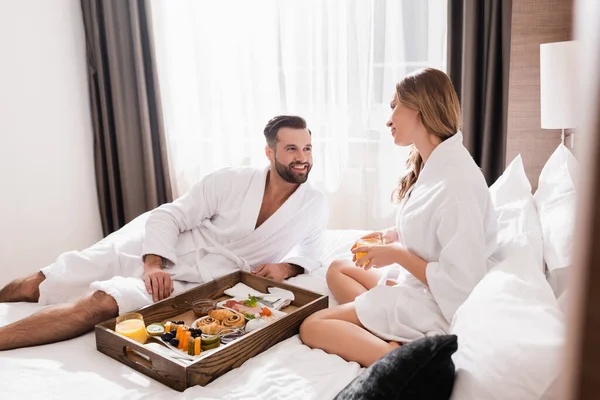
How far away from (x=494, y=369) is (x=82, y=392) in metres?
1.08

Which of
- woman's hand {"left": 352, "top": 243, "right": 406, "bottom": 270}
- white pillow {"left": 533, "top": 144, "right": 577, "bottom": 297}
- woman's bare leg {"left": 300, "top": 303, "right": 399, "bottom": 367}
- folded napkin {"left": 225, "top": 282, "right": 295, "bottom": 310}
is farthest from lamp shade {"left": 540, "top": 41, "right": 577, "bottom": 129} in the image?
folded napkin {"left": 225, "top": 282, "right": 295, "bottom": 310}

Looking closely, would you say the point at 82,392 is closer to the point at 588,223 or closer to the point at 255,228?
the point at 255,228

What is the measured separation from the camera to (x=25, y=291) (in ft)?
6.98

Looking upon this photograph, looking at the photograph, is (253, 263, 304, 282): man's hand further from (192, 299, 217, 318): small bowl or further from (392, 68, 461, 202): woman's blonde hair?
(392, 68, 461, 202): woman's blonde hair

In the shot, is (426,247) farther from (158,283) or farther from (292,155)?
(158,283)

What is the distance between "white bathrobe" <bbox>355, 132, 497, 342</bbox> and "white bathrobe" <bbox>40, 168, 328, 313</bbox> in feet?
2.48

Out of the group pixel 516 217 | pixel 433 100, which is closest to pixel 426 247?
pixel 516 217

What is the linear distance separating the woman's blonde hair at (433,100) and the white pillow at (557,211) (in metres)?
0.41

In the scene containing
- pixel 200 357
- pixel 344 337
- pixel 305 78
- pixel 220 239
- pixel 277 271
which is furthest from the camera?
pixel 305 78

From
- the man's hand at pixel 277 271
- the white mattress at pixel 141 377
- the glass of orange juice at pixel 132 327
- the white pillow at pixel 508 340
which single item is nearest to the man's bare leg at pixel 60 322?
the white mattress at pixel 141 377

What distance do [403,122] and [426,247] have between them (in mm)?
452

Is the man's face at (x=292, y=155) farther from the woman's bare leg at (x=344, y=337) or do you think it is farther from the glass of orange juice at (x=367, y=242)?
the woman's bare leg at (x=344, y=337)

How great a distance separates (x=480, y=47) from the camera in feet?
9.66

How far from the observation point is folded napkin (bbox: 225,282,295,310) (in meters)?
2.00
